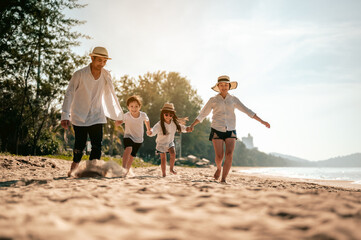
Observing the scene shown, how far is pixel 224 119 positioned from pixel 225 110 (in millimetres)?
225

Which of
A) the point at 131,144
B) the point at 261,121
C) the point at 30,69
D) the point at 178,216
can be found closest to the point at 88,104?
the point at 131,144

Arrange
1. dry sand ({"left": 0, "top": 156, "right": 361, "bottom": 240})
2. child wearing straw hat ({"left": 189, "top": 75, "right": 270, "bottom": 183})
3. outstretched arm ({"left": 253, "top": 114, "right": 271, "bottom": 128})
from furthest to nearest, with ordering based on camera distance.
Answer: outstretched arm ({"left": 253, "top": 114, "right": 271, "bottom": 128}) < child wearing straw hat ({"left": 189, "top": 75, "right": 270, "bottom": 183}) < dry sand ({"left": 0, "top": 156, "right": 361, "bottom": 240})

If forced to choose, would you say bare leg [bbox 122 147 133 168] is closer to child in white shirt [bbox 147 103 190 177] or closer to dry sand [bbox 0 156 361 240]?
child in white shirt [bbox 147 103 190 177]

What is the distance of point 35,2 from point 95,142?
1050cm

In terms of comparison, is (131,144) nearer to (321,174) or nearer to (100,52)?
(100,52)

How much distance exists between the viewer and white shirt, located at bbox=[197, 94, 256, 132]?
5.71 meters

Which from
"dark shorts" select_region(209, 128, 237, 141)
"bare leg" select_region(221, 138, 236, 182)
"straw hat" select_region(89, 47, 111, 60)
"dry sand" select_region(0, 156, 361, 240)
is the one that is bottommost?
"dry sand" select_region(0, 156, 361, 240)

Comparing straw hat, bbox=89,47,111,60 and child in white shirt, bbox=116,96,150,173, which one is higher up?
straw hat, bbox=89,47,111,60

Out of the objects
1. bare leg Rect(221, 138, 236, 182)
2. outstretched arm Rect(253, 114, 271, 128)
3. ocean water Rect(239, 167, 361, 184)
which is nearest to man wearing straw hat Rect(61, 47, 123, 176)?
bare leg Rect(221, 138, 236, 182)

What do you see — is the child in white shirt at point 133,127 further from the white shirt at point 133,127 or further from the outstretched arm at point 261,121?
the outstretched arm at point 261,121

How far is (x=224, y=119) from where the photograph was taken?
5.72m

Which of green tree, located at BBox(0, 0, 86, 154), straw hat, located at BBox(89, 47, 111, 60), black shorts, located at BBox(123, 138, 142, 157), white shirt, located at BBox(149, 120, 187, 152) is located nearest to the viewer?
straw hat, located at BBox(89, 47, 111, 60)

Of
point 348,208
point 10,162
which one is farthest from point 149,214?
point 10,162

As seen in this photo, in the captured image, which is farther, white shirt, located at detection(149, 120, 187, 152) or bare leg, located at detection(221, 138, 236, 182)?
white shirt, located at detection(149, 120, 187, 152)
